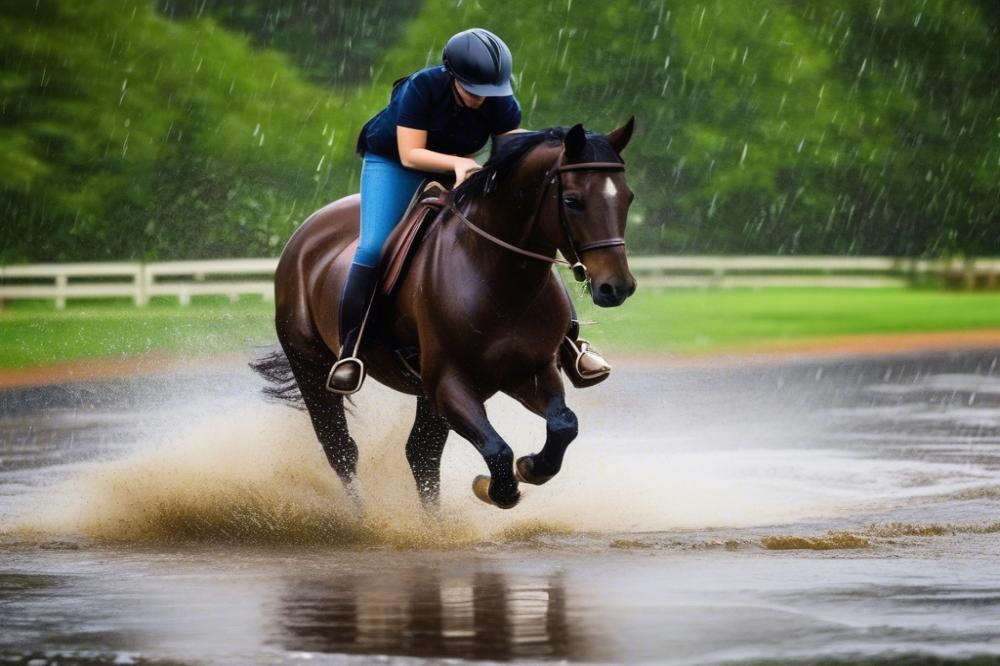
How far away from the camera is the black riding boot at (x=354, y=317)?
9211mm

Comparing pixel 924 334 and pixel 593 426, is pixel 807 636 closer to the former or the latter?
pixel 593 426

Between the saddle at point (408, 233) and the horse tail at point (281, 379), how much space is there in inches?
87.5

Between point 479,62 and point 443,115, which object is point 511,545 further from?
point 479,62

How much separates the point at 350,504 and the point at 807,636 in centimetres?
419

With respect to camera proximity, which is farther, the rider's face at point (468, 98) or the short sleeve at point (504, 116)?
the short sleeve at point (504, 116)

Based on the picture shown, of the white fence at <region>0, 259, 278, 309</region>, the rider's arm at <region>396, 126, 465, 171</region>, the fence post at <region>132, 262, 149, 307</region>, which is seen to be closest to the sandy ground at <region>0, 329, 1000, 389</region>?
the white fence at <region>0, 259, 278, 309</region>

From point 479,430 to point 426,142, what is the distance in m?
1.54

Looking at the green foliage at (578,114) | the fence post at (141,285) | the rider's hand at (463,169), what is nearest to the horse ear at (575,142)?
the rider's hand at (463,169)

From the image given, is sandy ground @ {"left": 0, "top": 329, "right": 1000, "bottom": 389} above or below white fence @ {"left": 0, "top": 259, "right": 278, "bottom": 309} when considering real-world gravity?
above

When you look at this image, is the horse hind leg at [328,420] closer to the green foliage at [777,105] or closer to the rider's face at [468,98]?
the rider's face at [468,98]

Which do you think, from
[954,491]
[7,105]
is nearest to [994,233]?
[7,105]

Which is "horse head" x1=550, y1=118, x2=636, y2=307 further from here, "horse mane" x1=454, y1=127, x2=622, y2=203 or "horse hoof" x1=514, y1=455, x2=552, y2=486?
"horse hoof" x1=514, y1=455, x2=552, y2=486

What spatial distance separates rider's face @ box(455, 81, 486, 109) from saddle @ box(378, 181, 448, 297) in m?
0.45

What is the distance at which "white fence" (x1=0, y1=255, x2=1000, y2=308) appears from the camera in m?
32.5
